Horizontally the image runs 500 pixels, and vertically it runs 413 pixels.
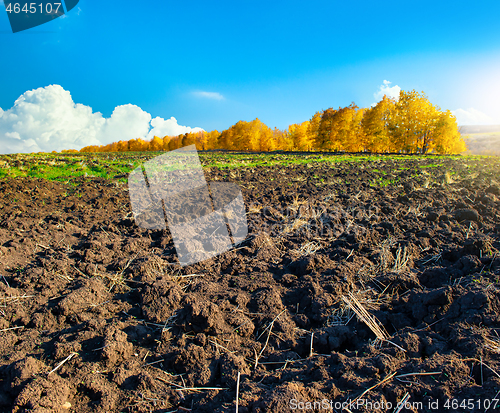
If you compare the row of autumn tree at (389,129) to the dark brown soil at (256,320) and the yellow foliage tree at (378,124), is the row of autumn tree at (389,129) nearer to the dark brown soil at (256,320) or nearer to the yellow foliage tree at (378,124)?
the yellow foliage tree at (378,124)

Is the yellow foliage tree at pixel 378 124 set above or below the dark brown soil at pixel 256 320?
above

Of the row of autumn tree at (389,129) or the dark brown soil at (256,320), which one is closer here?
the dark brown soil at (256,320)

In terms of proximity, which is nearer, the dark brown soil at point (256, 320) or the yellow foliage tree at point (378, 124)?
the dark brown soil at point (256, 320)

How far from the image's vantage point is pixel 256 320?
315 cm

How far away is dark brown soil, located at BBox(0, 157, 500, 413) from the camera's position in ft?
7.08

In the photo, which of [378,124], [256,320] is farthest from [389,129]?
[256,320]

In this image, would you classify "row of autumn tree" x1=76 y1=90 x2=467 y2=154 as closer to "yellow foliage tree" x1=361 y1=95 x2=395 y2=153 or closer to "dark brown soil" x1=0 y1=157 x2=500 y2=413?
"yellow foliage tree" x1=361 y1=95 x2=395 y2=153

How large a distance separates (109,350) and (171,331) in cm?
62

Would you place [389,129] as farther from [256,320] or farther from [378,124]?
[256,320]

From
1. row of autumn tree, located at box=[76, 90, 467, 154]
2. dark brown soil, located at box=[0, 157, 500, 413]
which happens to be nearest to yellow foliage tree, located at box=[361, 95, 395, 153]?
row of autumn tree, located at box=[76, 90, 467, 154]

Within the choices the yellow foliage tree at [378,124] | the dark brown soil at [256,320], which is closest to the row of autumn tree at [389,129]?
the yellow foliage tree at [378,124]

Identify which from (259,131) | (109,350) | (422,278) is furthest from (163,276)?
(259,131)

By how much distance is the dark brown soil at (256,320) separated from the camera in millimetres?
2158

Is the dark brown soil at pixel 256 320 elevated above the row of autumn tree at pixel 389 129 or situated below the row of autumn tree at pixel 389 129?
below
